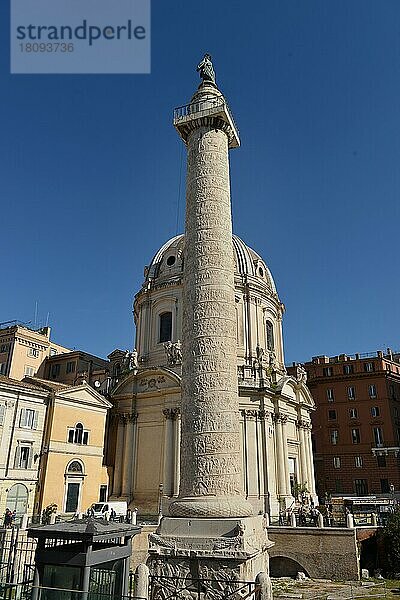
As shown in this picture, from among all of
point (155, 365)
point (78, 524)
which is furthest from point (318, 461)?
point (78, 524)

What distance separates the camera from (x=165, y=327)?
39531 mm

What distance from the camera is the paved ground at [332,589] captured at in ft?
59.8

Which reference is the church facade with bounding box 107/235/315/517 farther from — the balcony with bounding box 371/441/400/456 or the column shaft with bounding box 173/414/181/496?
the balcony with bounding box 371/441/400/456

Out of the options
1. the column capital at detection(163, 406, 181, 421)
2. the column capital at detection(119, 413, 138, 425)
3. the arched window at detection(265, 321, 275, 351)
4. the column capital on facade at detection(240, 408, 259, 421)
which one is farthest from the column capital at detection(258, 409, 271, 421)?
the column capital at detection(119, 413, 138, 425)

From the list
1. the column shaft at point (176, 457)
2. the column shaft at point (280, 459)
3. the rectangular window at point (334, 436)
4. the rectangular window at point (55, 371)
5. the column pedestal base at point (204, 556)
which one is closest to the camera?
the column pedestal base at point (204, 556)

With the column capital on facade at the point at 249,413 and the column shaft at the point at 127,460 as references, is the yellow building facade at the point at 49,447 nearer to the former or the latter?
the column shaft at the point at 127,460

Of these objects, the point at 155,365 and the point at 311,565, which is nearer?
the point at 311,565

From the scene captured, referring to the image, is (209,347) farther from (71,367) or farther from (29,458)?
(71,367)

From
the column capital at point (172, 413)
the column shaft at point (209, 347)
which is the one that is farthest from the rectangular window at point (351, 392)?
the column shaft at point (209, 347)

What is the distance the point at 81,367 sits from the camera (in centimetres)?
4600

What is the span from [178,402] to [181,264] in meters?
11.7

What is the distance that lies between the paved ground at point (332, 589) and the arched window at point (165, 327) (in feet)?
65.6

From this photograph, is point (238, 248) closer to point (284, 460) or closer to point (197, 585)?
point (284, 460)

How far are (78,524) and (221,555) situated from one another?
4568 mm
